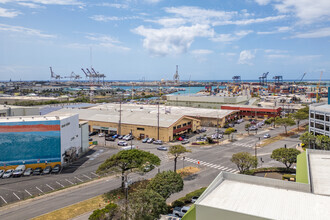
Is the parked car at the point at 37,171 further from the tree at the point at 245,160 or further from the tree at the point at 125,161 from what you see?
the tree at the point at 245,160

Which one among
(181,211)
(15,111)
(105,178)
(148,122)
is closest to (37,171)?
(105,178)

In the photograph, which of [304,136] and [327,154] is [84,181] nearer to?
[327,154]

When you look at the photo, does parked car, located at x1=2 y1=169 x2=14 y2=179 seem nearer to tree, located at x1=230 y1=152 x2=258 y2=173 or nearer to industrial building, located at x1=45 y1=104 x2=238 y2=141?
industrial building, located at x1=45 y1=104 x2=238 y2=141

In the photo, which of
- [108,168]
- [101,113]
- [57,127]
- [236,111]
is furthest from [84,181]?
[236,111]

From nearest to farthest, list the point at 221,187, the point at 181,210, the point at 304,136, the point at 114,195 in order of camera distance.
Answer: the point at 221,187 → the point at 181,210 → the point at 114,195 → the point at 304,136

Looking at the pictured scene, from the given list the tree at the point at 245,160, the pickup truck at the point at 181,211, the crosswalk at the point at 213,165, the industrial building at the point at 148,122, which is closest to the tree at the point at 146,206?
the pickup truck at the point at 181,211

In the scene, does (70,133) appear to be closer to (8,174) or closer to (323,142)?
(8,174)

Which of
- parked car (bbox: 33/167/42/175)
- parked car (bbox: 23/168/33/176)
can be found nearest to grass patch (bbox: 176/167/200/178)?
parked car (bbox: 33/167/42/175)
